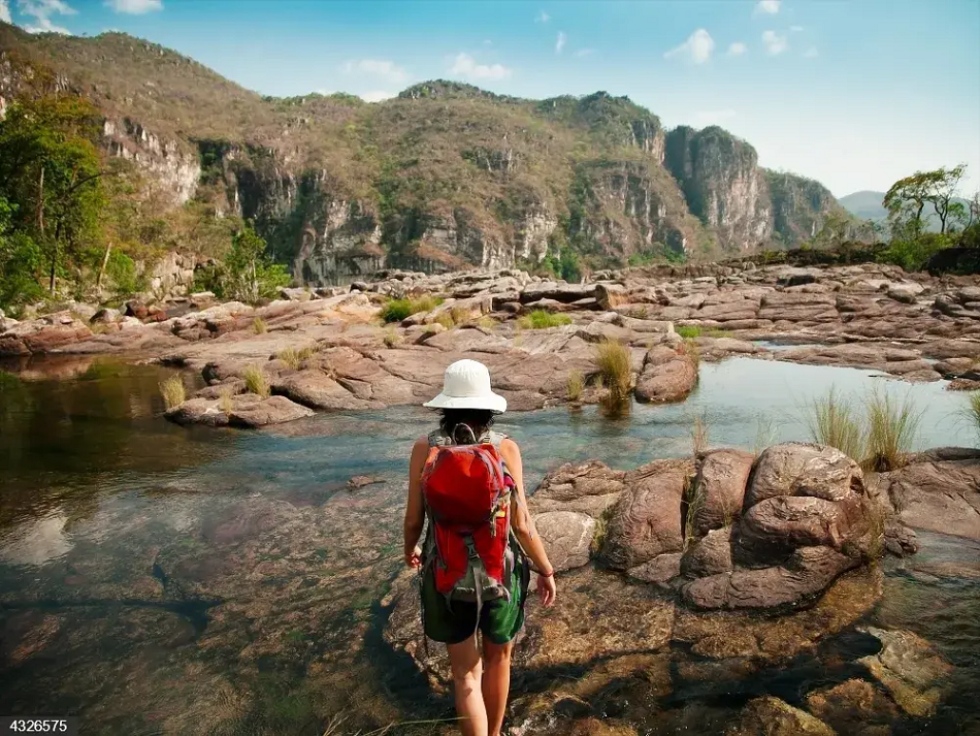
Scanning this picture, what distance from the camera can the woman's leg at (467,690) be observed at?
2.70 m

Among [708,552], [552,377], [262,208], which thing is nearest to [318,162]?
[262,208]

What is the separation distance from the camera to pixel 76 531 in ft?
19.6

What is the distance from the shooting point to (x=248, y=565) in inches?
204

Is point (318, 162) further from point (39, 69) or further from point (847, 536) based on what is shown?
point (847, 536)

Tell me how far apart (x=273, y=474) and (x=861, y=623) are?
21.8ft

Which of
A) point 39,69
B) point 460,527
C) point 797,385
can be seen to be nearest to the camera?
Result: point 460,527

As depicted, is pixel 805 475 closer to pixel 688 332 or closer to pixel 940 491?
pixel 940 491

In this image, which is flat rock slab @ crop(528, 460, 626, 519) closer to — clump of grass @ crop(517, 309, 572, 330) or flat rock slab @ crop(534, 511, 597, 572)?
flat rock slab @ crop(534, 511, 597, 572)

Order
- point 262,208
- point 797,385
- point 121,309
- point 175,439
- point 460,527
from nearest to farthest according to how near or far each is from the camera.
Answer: point 460,527 → point 175,439 → point 797,385 → point 121,309 → point 262,208

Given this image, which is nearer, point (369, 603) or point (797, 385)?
point (369, 603)

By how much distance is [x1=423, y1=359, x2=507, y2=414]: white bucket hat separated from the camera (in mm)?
2613

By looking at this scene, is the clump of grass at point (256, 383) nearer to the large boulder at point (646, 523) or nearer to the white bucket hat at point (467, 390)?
the large boulder at point (646, 523)

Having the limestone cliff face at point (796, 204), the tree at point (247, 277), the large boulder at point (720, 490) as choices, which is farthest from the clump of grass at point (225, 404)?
the limestone cliff face at point (796, 204)

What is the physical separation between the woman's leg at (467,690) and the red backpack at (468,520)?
11.5 inches
